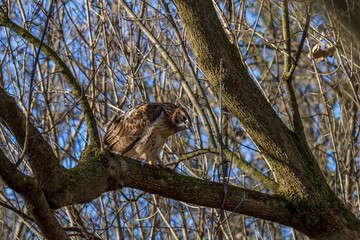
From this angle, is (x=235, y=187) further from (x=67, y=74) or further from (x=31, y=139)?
(x=31, y=139)

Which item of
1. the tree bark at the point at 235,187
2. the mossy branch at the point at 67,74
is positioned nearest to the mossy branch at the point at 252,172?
the tree bark at the point at 235,187

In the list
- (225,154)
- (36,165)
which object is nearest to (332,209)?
(225,154)

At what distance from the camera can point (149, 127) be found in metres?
4.38

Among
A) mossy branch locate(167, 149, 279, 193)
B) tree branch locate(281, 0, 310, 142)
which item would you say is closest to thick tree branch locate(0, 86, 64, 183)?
mossy branch locate(167, 149, 279, 193)

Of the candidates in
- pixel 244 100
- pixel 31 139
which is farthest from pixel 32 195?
pixel 244 100

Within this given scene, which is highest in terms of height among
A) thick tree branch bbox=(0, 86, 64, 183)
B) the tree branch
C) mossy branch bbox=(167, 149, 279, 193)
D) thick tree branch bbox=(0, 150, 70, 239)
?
the tree branch

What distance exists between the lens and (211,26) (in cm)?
325

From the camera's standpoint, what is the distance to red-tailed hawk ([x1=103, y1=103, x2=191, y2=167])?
4.30 meters

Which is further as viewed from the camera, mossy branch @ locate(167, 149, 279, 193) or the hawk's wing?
the hawk's wing

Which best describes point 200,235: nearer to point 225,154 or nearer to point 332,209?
point 225,154

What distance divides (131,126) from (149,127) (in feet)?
0.65

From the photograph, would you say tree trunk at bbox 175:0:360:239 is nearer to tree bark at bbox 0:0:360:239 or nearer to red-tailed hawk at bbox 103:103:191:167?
tree bark at bbox 0:0:360:239

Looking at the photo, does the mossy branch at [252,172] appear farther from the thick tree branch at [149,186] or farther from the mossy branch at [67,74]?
the mossy branch at [67,74]

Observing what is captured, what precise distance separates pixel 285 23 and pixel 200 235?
2.70 m
